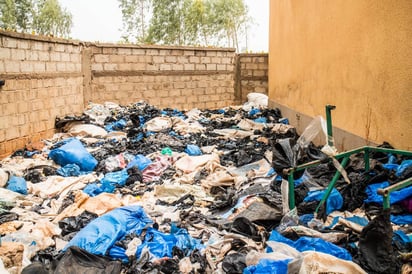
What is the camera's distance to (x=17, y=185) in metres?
4.93

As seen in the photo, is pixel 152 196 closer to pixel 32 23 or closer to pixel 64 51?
pixel 64 51

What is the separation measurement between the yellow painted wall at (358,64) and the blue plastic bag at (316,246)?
1866 millimetres

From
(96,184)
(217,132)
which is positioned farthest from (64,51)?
(96,184)

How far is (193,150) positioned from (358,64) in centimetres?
319

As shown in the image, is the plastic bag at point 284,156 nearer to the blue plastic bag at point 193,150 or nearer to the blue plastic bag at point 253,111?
the blue plastic bag at point 193,150

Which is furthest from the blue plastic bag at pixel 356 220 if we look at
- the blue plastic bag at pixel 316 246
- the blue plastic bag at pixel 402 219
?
the blue plastic bag at pixel 316 246

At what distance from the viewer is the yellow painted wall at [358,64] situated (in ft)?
12.5

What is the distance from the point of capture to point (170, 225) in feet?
12.6

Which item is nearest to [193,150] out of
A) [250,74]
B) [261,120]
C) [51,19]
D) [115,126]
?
[115,126]

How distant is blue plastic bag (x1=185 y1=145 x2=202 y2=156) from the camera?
6.67 metres

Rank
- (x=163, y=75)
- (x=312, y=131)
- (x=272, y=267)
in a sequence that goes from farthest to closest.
→ (x=163, y=75)
(x=312, y=131)
(x=272, y=267)

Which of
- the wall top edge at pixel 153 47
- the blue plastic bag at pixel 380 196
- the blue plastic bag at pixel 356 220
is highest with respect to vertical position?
the wall top edge at pixel 153 47

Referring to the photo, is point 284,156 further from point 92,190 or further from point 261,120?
point 261,120

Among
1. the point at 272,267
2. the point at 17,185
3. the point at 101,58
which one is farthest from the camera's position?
the point at 101,58
